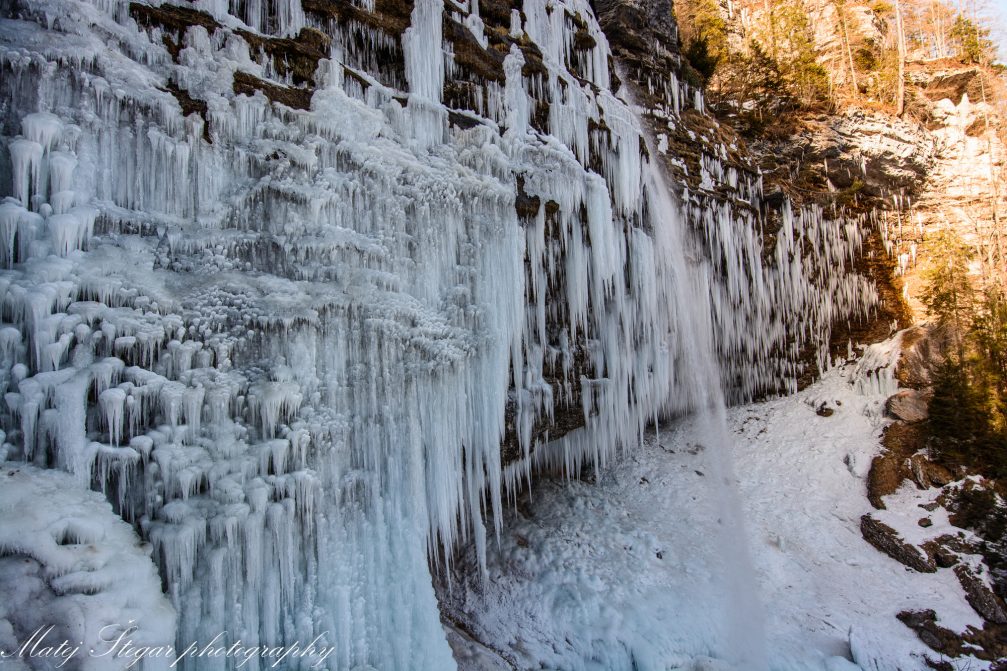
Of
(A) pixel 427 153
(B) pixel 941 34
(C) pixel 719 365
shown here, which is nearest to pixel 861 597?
(C) pixel 719 365

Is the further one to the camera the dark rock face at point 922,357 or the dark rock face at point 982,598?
the dark rock face at point 922,357

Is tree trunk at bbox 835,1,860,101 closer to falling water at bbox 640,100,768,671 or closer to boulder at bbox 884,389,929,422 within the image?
boulder at bbox 884,389,929,422

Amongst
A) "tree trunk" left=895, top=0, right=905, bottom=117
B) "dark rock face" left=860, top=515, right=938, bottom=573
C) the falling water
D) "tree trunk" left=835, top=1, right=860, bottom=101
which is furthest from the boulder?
"tree trunk" left=835, top=1, right=860, bottom=101

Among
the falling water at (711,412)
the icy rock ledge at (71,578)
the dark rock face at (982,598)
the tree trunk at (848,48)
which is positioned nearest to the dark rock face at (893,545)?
the dark rock face at (982,598)

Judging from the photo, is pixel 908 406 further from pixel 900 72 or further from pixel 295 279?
pixel 295 279

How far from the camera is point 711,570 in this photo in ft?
27.7

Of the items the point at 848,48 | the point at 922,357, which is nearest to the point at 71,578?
the point at 922,357

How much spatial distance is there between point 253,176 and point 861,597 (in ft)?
34.5

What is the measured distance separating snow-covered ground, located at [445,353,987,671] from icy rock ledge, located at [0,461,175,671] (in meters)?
4.85

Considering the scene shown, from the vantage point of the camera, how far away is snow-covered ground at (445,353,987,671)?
23.0ft

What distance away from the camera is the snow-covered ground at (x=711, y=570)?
23.0ft

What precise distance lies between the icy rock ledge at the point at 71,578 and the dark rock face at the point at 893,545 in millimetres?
10920

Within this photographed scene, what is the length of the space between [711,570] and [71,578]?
848 cm

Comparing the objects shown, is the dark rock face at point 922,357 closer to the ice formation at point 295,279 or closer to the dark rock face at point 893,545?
the dark rock face at point 893,545
